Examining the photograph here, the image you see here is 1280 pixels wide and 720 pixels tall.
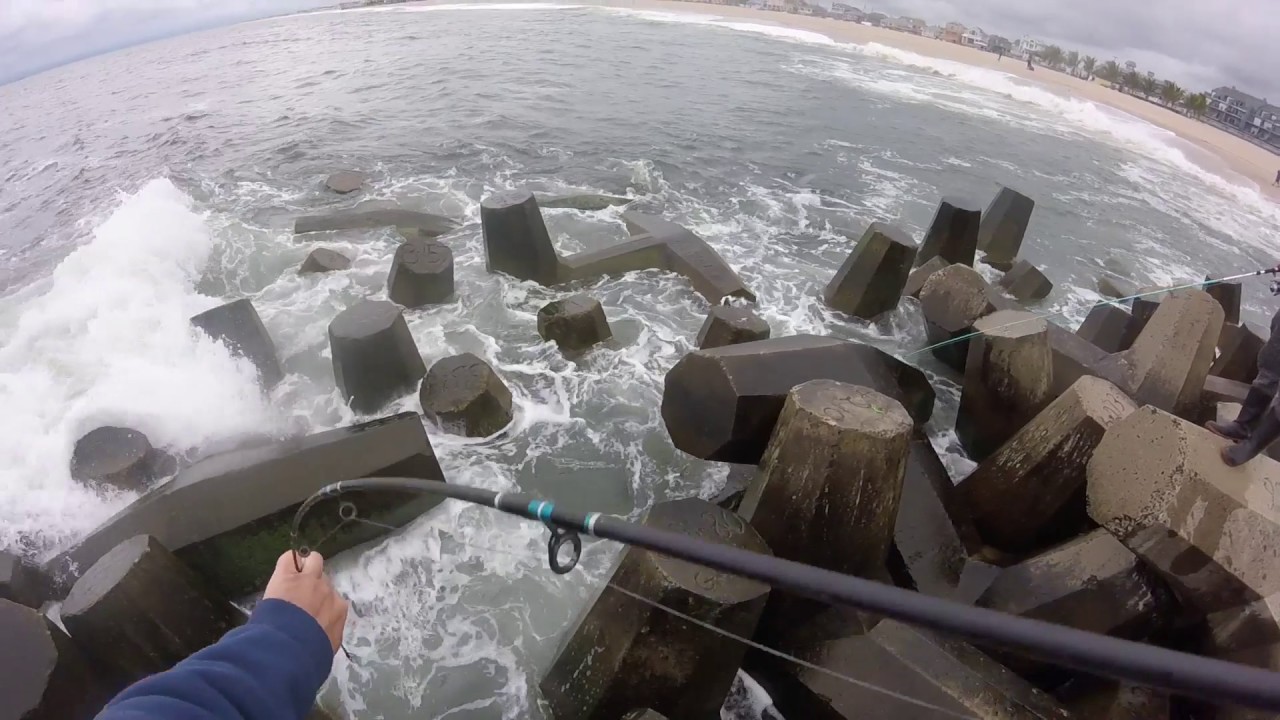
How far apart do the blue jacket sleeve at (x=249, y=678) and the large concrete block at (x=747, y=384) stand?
3.13m

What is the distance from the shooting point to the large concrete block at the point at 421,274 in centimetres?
758

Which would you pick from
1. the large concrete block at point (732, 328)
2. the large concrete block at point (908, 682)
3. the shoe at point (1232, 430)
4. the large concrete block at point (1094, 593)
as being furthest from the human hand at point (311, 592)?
the shoe at point (1232, 430)

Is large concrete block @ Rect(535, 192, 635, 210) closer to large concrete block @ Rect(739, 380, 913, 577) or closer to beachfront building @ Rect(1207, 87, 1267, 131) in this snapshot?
large concrete block @ Rect(739, 380, 913, 577)

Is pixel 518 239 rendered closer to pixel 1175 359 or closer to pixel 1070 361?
pixel 1070 361

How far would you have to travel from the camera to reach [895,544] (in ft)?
13.2

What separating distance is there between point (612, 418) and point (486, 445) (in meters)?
1.26

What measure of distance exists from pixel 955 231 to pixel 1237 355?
329cm

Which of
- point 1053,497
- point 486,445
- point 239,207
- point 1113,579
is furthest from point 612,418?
point 239,207

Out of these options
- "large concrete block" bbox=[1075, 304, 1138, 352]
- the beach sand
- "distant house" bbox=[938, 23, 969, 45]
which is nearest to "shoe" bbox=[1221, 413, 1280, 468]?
"large concrete block" bbox=[1075, 304, 1138, 352]

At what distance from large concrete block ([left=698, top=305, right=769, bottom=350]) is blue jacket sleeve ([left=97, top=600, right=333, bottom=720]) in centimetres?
469

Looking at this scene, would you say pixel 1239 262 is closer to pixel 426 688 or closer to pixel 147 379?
pixel 426 688

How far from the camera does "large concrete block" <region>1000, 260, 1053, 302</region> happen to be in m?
9.00

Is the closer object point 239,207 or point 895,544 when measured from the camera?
point 895,544

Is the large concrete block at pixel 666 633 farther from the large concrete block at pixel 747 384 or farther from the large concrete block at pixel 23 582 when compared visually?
the large concrete block at pixel 23 582
